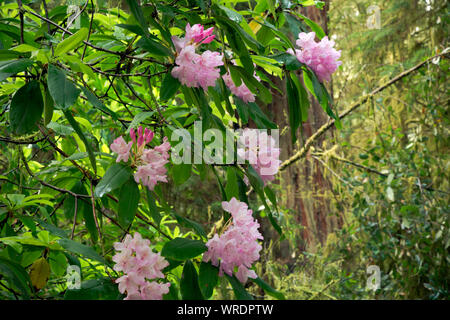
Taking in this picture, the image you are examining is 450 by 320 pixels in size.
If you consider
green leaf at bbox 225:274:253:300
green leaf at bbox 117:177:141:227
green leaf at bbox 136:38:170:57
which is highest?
green leaf at bbox 136:38:170:57

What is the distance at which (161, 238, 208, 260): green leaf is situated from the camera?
606 mm

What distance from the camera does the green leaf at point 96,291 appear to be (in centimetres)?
62

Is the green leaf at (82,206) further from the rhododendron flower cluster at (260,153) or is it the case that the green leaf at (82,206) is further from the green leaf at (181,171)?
the rhododendron flower cluster at (260,153)

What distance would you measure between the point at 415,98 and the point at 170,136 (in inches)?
82.1

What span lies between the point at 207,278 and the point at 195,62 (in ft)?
1.01

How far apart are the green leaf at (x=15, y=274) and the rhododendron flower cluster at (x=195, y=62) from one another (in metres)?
0.34

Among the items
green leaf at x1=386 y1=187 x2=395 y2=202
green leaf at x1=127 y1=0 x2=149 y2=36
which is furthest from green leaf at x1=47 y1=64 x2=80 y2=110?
green leaf at x1=386 y1=187 x2=395 y2=202

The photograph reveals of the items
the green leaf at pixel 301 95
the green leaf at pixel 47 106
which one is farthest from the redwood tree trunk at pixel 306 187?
the green leaf at pixel 47 106

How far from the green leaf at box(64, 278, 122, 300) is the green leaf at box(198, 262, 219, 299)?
0.39 ft

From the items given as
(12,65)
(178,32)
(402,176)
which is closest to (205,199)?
(402,176)

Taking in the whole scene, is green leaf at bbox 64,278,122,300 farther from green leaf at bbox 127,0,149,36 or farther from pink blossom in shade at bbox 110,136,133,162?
green leaf at bbox 127,0,149,36

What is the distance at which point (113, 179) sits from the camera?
2.17 feet

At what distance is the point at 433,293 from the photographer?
2.32 metres
